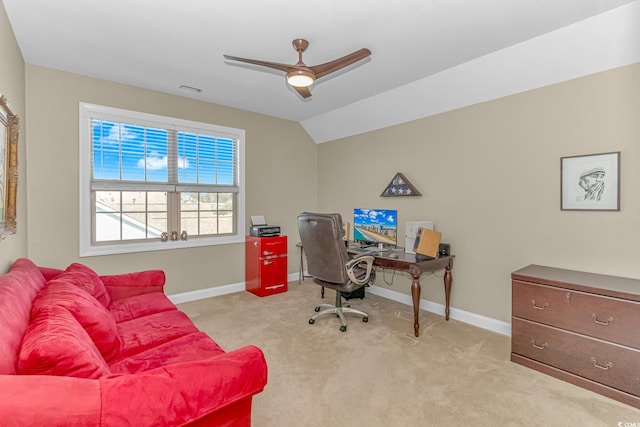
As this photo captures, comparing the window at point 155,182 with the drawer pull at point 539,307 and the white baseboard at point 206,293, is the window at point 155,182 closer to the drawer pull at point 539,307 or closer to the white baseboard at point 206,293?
the white baseboard at point 206,293

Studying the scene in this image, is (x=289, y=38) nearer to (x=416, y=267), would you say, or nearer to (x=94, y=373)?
(x=416, y=267)

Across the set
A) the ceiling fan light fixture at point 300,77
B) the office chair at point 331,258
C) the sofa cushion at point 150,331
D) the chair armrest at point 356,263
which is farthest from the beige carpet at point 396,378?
the ceiling fan light fixture at point 300,77

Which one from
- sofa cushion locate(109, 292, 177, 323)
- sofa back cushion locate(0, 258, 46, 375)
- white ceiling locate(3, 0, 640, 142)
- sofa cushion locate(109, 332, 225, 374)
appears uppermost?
white ceiling locate(3, 0, 640, 142)

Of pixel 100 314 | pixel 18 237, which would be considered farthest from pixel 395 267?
pixel 18 237

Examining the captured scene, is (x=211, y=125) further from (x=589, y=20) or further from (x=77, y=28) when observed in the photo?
(x=589, y=20)

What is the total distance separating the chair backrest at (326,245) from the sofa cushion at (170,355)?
1443 mm

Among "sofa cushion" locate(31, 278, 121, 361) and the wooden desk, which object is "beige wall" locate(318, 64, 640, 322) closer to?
the wooden desk

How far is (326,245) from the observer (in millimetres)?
3082

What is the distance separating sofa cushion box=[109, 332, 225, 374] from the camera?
162 cm

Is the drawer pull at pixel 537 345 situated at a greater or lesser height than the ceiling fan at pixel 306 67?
lesser

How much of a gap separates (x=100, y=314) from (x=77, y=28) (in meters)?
2.24

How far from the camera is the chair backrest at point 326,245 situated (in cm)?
301

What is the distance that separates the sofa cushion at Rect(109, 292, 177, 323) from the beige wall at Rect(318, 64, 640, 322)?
2749 millimetres

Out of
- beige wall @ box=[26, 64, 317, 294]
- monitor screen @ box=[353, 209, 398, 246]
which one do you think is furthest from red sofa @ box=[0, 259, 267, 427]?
monitor screen @ box=[353, 209, 398, 246]
